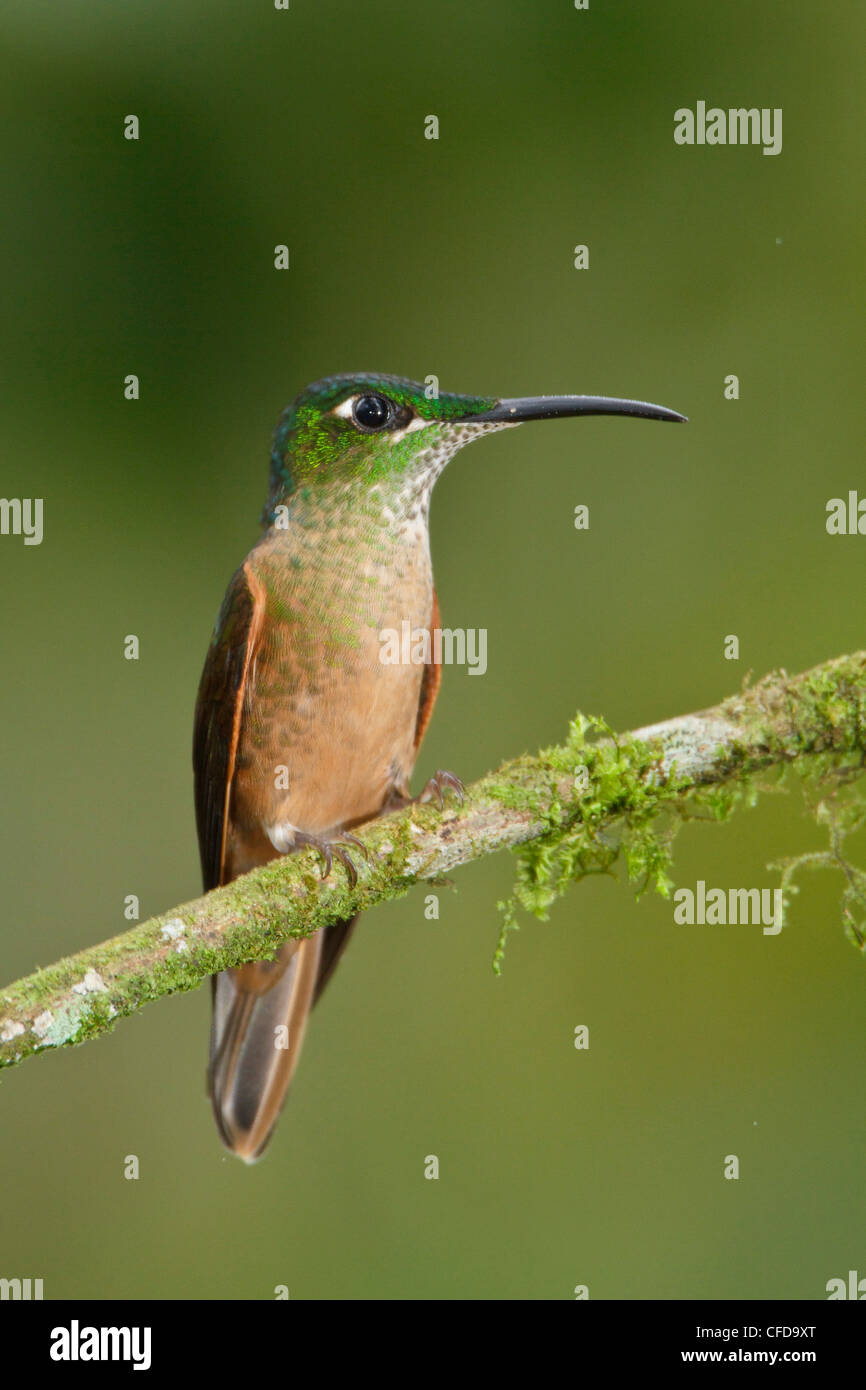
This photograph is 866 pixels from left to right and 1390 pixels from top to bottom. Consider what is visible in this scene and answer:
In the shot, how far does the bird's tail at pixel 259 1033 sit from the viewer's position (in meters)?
4.06

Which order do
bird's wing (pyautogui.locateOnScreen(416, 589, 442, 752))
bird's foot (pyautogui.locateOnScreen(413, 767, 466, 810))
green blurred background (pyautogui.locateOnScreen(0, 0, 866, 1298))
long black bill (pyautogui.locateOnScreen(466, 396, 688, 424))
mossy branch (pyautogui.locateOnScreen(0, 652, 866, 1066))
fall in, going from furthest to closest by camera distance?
green blurred background (pyautogui.locateOnScreen(0, 0, 866, 1298)) < bird's wing (pyautogui.locateOnScreen(416, 589, 442, 752)) < long black bill (pyautogui.locateOnScreen(466, 396, 688, 424)) < bird's foot (pyautogui.locateOnScreen(413, 767, 466, 810)) < mossy branch (pyautogui.locateOnScreen(0, 652, 866, 1066))

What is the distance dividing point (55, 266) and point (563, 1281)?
5.57m

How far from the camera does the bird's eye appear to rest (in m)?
3.80

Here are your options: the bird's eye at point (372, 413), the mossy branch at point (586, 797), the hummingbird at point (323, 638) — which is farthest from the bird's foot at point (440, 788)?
the bird's eye at point (372, 413)

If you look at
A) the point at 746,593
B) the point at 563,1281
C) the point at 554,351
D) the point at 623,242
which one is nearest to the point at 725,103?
the point at 623,242

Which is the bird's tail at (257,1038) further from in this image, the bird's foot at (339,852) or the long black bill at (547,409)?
the long black bill at (547,409)

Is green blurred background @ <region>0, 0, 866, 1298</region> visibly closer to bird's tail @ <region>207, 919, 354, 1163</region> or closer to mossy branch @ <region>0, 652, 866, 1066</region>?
bird's tail @ <region>207, 919, 354, 1163</region>

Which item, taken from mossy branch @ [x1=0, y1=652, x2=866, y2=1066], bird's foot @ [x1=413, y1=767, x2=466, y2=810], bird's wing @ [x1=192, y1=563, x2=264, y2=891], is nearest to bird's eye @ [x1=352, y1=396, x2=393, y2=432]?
bird's wing @ [x1=192, y1=563, x2=264, y2=891]

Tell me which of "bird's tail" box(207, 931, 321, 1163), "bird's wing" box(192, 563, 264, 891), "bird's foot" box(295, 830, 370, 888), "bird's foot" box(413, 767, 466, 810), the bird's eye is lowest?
"bird's tail" box(207, 931, 321, 1163)

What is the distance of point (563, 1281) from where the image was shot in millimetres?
5680

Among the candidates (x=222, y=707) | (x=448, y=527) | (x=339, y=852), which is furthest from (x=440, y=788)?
(x=448, y=527)

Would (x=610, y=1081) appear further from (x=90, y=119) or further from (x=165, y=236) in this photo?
(x=90, y=119)

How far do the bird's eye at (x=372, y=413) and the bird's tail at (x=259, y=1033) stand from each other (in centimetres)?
160

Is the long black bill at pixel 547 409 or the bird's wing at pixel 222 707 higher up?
the long black bill at pixel 547 409
